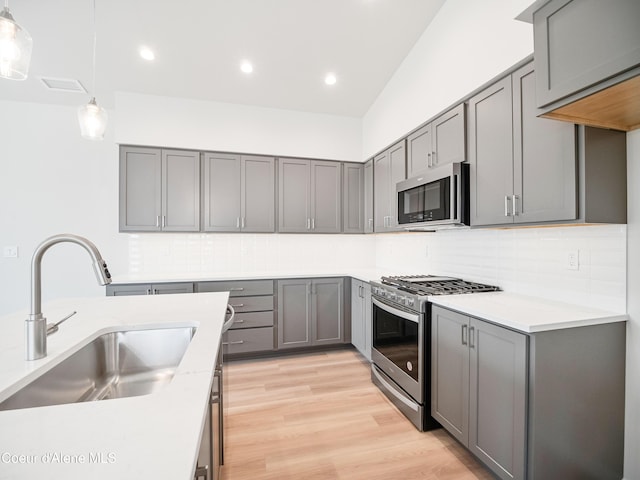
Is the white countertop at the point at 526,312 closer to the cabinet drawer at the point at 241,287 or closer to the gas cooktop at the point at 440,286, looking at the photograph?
the gas cooktop at the point at 440,286

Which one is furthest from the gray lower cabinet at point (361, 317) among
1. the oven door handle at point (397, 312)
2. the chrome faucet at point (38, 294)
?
the chrome faucet at point (38, 294)

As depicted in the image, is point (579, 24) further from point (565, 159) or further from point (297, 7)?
point (297, 7)

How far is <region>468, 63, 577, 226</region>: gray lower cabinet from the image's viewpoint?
1.51 meters

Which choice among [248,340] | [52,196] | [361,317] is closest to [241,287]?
[248,340]

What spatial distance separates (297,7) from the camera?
228 centimetres

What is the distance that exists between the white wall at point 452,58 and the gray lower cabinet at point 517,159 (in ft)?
0.51

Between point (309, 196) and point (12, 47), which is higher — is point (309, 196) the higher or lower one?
the lower one

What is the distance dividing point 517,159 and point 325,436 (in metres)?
2.14

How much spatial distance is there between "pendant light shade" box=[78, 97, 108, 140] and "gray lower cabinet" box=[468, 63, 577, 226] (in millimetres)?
Result: 2424

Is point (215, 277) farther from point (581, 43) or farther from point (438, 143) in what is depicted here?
point (581, 43)

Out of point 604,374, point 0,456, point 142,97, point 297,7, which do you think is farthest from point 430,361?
point 142,97

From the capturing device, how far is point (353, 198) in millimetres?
3947

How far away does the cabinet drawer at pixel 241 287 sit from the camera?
313 centimetres

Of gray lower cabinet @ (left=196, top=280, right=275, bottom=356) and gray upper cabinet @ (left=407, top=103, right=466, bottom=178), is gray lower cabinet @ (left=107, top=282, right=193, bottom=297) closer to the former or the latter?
gray lower cabinet @ (left=196, top=280, right=275, bottom=356)
